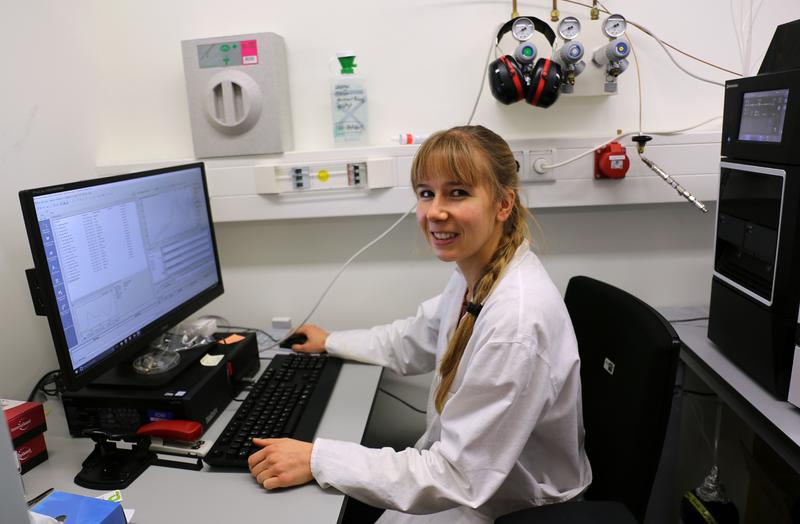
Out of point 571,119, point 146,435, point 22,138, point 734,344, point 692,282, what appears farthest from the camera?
point 692,282

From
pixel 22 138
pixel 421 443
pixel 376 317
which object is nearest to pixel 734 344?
pixel 421 443

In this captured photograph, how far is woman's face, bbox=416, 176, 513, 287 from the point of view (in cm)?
107

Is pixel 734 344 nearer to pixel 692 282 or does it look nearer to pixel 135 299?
pixel 692 282

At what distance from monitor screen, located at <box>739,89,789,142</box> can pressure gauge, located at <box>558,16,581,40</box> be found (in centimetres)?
45

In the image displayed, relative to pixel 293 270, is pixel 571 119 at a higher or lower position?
higher

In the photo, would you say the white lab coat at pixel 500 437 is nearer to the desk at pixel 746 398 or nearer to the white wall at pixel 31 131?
the desk at pixel 746 398

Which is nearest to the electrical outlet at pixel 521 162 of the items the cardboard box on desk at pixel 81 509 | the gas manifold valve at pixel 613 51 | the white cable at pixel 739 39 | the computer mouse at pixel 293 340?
the gas manifold valve at pixel 613 51

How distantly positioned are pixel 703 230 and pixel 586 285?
68 centimetres

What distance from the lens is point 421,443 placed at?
1.23 meters

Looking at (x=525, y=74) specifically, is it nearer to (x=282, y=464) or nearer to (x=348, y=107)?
(x=348, y=107)

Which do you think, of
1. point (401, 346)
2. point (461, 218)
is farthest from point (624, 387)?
point (401, 346)

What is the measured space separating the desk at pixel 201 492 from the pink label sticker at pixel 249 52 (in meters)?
1.01

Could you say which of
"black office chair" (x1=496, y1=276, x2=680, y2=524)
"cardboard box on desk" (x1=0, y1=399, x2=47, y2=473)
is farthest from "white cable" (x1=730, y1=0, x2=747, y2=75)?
"cardboard box on desk" (x1=0, y1=399, x2=47, y2=473)

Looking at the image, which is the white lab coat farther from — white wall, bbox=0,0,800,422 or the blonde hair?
white wall, bbox=0,0,800,422
